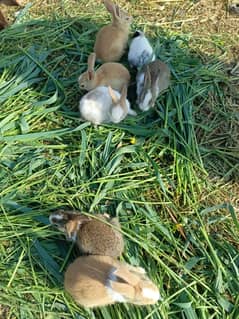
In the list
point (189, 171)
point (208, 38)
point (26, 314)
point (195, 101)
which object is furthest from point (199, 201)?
point (208, 38)

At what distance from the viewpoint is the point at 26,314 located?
2572mm

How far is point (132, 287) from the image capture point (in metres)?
2.38

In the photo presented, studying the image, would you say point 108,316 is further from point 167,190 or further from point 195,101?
point 195,101

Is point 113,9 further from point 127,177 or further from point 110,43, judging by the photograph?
point 127,177

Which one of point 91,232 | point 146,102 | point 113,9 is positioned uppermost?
point 113,9

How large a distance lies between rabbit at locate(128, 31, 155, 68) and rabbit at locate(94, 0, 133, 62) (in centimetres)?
8

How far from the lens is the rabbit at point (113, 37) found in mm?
3434

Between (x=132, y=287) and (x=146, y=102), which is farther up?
(x=146, y=102)

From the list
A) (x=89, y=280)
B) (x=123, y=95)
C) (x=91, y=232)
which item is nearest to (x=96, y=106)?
(x=123, y=95)

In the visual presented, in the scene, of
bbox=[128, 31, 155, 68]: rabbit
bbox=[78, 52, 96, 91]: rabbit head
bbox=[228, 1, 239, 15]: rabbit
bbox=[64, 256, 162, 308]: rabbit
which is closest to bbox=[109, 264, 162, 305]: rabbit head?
bbox=[64, 256, 162, 308]: rabbit

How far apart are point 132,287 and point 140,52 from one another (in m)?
1.59

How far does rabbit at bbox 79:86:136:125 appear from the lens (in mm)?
3090

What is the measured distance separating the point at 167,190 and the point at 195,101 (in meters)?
0.71

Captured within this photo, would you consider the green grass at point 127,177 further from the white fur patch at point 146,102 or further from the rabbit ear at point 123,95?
the rabbit ear at point 123,95
